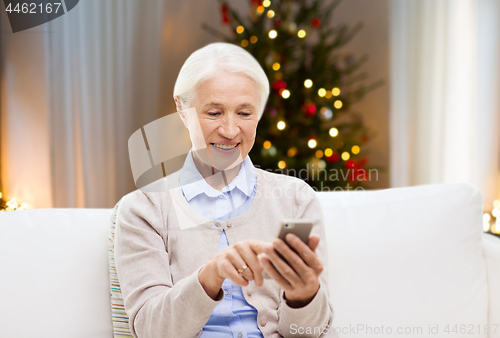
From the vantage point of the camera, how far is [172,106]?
286 centimetres

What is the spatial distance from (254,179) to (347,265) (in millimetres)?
356

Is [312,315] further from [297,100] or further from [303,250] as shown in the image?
[297,100]

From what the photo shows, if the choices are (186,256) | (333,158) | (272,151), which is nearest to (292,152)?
(272,151)

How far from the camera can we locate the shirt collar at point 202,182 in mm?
1068

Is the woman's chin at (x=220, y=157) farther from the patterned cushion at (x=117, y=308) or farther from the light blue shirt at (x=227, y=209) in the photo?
the patterned cushion at (x=117, y=308)

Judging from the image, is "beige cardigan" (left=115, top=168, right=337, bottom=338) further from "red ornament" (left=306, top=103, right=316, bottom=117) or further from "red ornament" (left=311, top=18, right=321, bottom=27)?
"red ornament" (left=311, top=18, right=321, bottom=27)

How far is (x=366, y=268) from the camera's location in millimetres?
1147

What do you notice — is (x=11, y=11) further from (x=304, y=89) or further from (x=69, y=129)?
(x=304, y=89)

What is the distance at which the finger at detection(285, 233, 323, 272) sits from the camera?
694 millimetres

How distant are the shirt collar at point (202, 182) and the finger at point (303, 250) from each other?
0.38 metres

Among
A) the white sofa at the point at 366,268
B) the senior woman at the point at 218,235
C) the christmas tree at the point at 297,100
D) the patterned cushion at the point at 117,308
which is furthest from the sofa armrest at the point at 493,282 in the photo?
the christmas tree at the point at 297,100

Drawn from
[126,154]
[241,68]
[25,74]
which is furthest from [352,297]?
[25,74]

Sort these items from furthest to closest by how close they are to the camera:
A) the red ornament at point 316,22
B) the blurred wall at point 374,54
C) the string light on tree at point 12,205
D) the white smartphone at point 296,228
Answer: the blurred wall at point 374,54 < the red ornament at point 316,22 < the string light on tree at point 12,205 < the white smartphone at point 296,228

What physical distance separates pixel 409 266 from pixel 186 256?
2.06 ft
